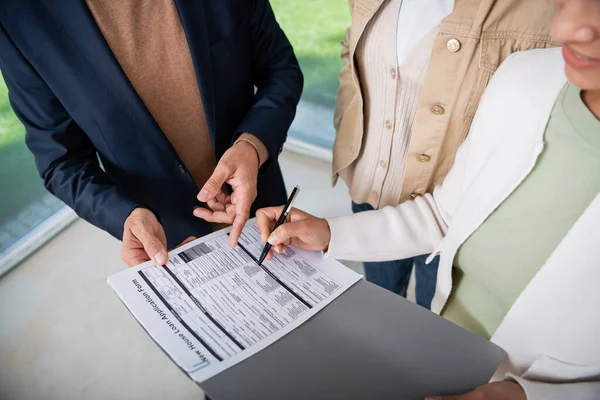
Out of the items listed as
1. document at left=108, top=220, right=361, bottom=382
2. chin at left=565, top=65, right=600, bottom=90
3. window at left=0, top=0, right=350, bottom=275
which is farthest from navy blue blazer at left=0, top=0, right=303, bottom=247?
window at left=0, top=0, right=350, bottom=275

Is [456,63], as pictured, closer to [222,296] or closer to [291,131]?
[222,296]

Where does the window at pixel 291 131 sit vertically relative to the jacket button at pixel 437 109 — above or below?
below

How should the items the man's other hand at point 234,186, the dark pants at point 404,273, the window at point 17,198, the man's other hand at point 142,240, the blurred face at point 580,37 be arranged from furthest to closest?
the window at point 17,198 < the dark pants at point 404,273 < the man's other hand at point 234,186 < the man's other hand at point 142,240 < the blurred face at point 580,37

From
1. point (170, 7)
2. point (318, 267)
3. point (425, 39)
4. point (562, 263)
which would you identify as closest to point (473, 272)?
point (562, 263)

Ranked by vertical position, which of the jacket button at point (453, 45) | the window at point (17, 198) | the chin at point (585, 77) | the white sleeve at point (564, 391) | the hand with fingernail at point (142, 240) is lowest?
the window at point (17, 198)

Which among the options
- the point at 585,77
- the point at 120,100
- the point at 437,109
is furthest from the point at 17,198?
the point at 585,77

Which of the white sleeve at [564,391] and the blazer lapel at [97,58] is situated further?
the blazer lapel at [97,58]

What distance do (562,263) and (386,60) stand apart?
614 millimetres

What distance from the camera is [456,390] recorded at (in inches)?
25.4

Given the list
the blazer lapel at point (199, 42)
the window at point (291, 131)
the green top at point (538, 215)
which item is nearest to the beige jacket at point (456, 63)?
the green top at point (538, 215)

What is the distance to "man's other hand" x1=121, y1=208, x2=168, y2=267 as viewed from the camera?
0.84m

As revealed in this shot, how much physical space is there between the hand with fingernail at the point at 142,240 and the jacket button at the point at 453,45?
2.37ft

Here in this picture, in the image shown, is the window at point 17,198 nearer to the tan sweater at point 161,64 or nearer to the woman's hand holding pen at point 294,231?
the tan sweater at point 161,64

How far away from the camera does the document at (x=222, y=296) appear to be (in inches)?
26.9
